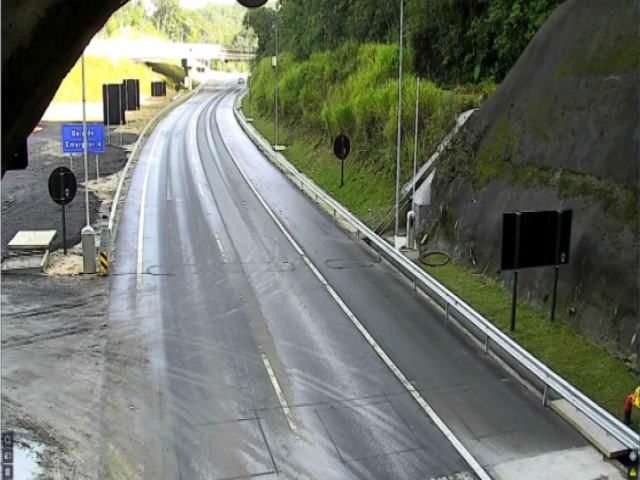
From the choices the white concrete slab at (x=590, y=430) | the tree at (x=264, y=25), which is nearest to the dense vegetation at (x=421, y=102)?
the white concrete slab at (x=590, y=430)

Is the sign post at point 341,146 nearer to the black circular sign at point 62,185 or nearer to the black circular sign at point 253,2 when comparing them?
the black circular sign at point 62,185

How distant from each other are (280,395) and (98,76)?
3342 inches

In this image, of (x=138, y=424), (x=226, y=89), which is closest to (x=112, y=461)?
(x=138, y=424)

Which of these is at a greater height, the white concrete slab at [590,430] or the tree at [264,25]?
the tree at [264,25]

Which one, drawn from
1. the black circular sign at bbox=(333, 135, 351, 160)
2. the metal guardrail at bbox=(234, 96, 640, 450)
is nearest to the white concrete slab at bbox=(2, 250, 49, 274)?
the metal guardrail at bbox=(234, 96, 640, 450)

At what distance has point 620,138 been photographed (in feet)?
47.0

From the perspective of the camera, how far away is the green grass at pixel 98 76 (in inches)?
3029

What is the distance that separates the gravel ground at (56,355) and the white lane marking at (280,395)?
9.04 feet

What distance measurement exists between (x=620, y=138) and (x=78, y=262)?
45.4 ft

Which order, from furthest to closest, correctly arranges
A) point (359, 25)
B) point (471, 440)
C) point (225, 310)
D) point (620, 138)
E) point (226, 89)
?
point (226, 89)
point (359, 25)
point (225, 310)
point (620, 138)
point (471, 440)

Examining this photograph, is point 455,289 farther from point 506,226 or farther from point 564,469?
point 564,469

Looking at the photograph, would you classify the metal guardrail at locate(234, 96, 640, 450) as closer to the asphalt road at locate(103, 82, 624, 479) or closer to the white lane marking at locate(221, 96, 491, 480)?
the asphalt road at locate(103, 82, 624, 479)

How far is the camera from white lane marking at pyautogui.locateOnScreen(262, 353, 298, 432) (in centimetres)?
1068

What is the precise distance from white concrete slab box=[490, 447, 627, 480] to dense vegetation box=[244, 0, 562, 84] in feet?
59.3
